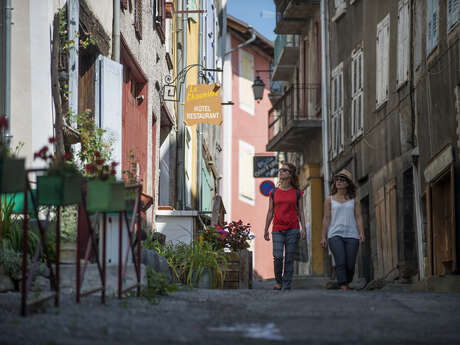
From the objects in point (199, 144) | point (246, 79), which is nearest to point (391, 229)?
point (199, 144)

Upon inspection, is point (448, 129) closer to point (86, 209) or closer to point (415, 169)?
point (415, 169)

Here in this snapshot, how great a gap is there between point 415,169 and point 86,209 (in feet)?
32.7

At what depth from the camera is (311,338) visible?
17.5 ft

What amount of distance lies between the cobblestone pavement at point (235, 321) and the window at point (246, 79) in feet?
115

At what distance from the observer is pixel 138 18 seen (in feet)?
50.6

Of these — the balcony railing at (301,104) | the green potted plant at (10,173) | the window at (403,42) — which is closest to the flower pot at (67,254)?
the green potted plant at (10,173)

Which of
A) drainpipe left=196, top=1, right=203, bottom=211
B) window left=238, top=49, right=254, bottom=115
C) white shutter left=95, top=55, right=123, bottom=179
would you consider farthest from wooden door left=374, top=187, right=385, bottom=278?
window left=238, top=49, right=254, bottom=115

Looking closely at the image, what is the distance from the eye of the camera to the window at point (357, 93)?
2002cm

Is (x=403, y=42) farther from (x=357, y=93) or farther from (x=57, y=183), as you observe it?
(x=57, y=183)

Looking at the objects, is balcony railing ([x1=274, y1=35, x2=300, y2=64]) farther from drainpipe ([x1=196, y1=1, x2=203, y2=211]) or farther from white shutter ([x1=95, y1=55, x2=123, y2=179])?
white shutter ([x1=95, y1=55, x2=123, y2=179])

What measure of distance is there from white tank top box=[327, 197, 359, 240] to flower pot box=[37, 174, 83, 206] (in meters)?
5.01

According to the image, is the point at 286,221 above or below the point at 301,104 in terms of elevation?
below

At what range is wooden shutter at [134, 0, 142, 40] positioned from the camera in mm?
15209

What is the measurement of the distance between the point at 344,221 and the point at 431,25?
197 inches
